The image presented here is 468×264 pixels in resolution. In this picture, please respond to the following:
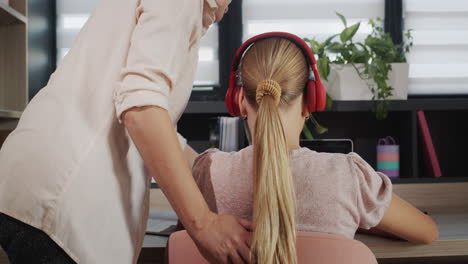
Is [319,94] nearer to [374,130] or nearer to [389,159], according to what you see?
[389,159]

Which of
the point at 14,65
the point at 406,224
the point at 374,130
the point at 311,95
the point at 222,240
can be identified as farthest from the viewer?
the point at 374,130

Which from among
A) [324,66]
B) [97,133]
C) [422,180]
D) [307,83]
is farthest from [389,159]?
[97,133]

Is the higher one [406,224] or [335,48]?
[335,48]

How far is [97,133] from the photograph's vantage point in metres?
0.77

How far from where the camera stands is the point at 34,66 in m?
2.25

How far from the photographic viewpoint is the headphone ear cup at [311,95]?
41.7 inches

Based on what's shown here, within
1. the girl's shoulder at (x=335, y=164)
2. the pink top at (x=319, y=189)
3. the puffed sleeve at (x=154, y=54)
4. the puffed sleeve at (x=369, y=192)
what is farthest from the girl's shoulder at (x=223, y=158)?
the puffed sleeve at (x=154, y=54)

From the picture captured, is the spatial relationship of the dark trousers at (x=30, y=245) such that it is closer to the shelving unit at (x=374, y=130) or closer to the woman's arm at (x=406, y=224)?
the woman's arm at (x=406, y=224)

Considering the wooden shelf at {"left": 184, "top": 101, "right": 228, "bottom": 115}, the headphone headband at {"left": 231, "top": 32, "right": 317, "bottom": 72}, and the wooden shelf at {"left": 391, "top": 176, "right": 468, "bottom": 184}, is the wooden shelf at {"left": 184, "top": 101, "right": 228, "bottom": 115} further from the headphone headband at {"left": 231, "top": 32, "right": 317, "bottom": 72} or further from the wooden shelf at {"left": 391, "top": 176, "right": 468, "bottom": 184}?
the headphone headband at {"left": 231, "top": 32, "right": 317, "bottom": 72}

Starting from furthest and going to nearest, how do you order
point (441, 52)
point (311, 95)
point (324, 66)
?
point (441, 52)
point (324, 66)
point (311, 95)

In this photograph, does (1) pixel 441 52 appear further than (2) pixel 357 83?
Yes

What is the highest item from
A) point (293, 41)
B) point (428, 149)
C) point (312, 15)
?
point (312, 15)

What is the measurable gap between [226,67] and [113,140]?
1.75 m

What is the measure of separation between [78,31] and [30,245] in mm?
1991
